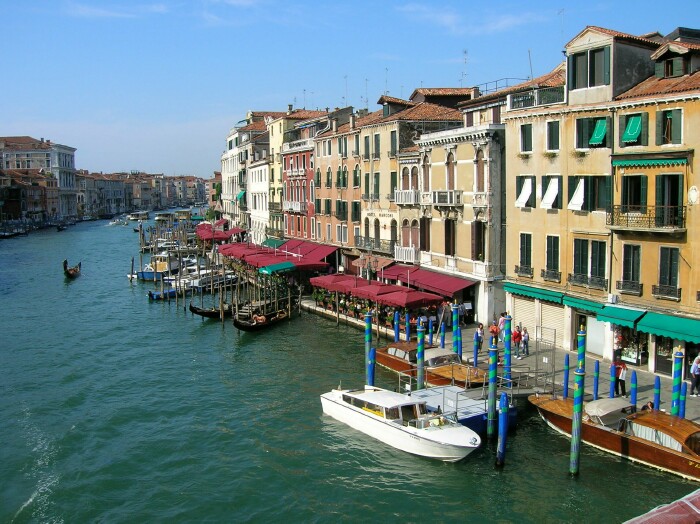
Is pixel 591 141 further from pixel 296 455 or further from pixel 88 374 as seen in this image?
pixel 88 374

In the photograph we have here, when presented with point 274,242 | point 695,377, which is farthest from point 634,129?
point 274,242

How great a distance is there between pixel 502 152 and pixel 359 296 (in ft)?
29.7

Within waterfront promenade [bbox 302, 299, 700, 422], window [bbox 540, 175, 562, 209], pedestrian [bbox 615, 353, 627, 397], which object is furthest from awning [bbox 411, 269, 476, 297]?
pedestrian [bbox 615, 353, 627, 397]

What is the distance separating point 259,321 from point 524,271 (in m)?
13.3

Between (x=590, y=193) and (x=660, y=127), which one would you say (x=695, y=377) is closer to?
(x=590, y=193)

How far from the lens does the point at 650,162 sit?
21328mm

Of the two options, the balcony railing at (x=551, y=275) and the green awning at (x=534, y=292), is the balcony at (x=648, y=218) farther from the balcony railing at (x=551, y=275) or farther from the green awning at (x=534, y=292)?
the green awning at (x=534, y=292)

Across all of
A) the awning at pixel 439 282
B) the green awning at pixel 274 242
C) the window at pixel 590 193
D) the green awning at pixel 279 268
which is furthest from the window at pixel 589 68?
the green awning at pixel 274 242

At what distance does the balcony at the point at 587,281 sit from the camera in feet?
76.0

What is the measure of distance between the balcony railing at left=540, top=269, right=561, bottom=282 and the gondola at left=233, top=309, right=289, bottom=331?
551 inches

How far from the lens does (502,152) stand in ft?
91.9

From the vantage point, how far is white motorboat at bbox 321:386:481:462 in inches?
701

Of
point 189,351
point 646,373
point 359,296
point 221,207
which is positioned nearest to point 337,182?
point 359,296

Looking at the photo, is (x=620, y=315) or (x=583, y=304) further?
(x=583, y=304)
